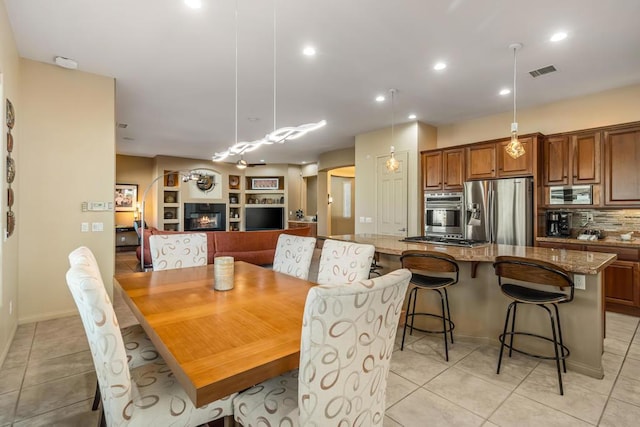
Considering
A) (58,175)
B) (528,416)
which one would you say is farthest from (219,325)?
(58,175)

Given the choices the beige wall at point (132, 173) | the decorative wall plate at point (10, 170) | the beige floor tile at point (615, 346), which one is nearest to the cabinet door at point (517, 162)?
the beige floor tile at point (615, 346)

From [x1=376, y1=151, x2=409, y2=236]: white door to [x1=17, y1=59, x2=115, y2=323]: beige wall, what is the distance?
14.5ft

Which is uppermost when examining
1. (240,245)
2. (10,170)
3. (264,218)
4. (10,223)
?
(10,170)

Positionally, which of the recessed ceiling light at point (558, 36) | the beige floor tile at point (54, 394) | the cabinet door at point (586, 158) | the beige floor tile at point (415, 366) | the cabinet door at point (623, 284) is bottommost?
the beige floor tile at point (415, 366)

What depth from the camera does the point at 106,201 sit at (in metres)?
3.77

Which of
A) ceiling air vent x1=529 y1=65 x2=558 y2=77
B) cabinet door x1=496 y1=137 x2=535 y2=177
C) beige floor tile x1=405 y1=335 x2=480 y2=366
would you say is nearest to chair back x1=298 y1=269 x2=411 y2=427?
beige floor tile x1=405 y1=335 x2=480 y2=366

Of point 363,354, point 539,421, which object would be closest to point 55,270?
point 363,354

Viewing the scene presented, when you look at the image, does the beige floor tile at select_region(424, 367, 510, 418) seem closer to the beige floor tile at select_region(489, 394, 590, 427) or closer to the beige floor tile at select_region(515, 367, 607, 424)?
the beige floor tile at select_region(489, 394, 590, 427)

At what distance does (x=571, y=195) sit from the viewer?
4.26 meters

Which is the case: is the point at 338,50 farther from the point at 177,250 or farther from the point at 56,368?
the point at 56,368

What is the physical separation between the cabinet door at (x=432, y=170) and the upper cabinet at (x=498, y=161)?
48 centimetres

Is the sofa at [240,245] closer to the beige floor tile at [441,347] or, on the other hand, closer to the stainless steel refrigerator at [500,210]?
the stainless steel refrigerator at [500,210]

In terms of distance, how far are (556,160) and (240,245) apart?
534 centimetres

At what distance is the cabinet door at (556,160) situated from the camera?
427 cm
